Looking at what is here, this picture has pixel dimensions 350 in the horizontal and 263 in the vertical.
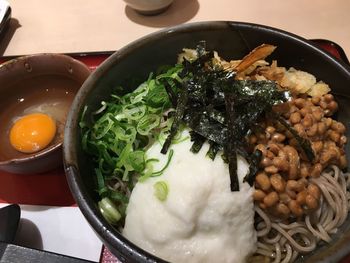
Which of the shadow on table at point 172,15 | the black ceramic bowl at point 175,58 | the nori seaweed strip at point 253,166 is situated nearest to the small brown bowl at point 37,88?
the black ceramic bowl at point 175,58

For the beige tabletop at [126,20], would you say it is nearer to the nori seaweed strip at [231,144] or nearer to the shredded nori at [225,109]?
the shredded nori at [225,109]

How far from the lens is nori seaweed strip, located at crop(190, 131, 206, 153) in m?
1.37

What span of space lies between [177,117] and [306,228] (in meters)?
0.65

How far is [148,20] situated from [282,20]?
913 millimetres

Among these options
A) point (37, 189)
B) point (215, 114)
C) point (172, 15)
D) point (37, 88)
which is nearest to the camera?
point (215, 114)

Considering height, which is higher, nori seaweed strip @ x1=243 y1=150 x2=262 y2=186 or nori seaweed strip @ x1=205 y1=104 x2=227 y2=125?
nori seaweed strip @ x1=205 y1=104 x2=227 y2=125

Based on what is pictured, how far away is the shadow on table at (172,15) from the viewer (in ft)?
8.43

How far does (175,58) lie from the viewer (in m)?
1.77

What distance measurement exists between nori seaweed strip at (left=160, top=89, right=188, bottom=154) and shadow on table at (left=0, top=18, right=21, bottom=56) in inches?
64.6

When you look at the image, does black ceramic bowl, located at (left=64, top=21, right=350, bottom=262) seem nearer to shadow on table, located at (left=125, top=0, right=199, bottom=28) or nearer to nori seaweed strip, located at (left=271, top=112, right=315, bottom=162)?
nori seaweed strip, located at (left=271, top=112, right=315, bottom=162)

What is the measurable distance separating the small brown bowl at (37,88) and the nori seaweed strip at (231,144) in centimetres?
80

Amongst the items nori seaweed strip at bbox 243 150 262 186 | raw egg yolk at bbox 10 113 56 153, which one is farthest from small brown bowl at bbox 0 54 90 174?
nori seaweed strip at bbox 243 150 262 186

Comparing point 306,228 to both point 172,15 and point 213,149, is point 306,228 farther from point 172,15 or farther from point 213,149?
point 172,15

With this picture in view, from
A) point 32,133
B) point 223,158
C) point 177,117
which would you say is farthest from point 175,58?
point 32,133
